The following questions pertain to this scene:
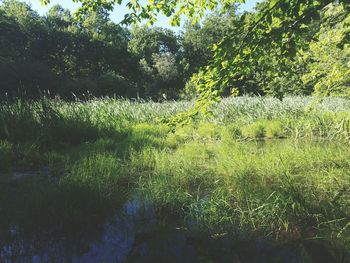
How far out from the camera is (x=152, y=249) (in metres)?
2.49

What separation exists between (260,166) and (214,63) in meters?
1.70

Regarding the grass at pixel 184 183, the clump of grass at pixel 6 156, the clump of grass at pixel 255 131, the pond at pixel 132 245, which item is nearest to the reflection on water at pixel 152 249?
the pond at pixel 132 245

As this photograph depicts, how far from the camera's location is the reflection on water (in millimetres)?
2381

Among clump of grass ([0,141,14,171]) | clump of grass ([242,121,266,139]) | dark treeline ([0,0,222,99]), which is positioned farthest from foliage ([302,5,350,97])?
dark treeline ([0,0,222,99])

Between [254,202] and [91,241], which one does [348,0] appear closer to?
[254,202]

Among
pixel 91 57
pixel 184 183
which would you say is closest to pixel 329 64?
pixel 184 183

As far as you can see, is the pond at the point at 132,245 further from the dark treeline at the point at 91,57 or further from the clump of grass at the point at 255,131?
the dark treeline at the point at 91,57

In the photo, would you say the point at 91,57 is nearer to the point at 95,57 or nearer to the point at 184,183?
the point at 95,57

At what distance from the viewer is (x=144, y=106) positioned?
1011 cm

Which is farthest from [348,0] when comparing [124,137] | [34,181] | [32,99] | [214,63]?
[32,99]

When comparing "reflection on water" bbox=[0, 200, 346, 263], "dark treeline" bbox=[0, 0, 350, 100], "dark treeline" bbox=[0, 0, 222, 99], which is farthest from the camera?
"dark treeline" bbox=[0, 0, 222, 99]

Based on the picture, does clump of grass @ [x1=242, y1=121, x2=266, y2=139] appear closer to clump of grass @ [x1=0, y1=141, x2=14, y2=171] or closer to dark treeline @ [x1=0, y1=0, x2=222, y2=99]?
clump of grass @ [x1=0, y1=141, x2=14, y2=171]

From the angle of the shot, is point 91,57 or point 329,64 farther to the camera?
point 91,57

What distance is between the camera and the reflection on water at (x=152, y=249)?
2381 mm
